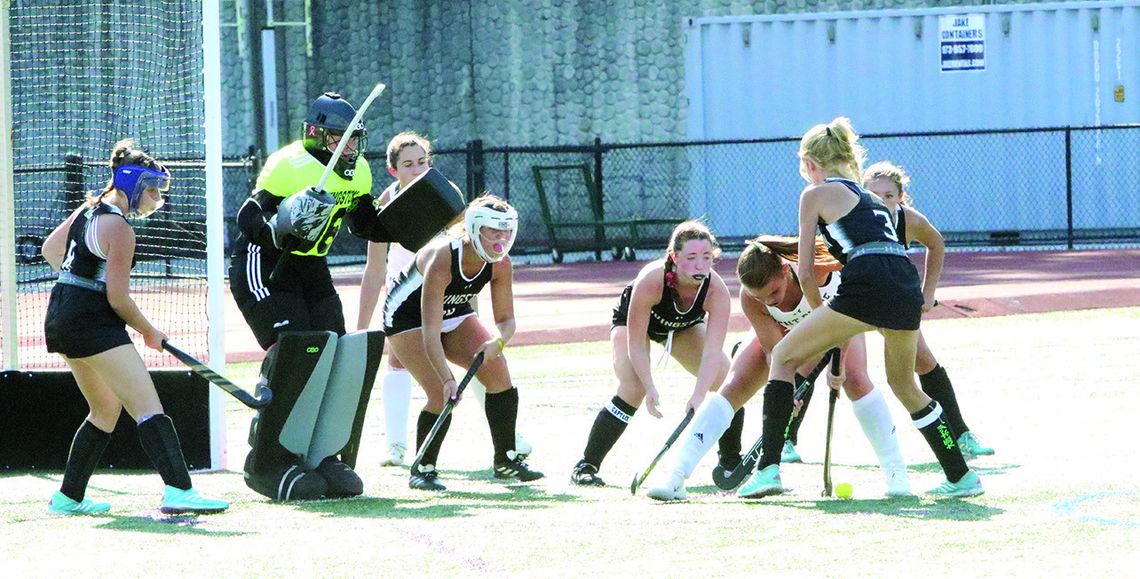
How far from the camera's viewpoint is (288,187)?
26.9ft

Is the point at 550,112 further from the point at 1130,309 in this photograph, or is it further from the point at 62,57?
the point at 1130,309

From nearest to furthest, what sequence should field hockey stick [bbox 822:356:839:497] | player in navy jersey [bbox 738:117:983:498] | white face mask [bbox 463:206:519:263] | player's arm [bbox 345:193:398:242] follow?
player in navy jersey [bbox 738:117:983:498]
field hockey stick [bbox 822:356:839:497]
white face mask [bbox 463:206:519:263]
player's arm [bbox 345:193:398:242]

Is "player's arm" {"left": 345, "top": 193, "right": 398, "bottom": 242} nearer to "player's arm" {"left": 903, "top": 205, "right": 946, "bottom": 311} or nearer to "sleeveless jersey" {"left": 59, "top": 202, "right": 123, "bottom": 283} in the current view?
"sleeveless jersey" {"left": 59, "top": 202, "right": 123, "bottom": 283}

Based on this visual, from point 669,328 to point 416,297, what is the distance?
4.18 feet

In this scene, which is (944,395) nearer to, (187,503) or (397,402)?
(397,402)

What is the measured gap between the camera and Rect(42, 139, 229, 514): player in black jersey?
7.61 m

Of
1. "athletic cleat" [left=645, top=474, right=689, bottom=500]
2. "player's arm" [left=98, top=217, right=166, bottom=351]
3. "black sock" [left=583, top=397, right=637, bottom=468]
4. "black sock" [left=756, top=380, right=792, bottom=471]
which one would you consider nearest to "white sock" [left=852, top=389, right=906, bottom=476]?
"black sock" [left=756, top=380, right=792, bottom=471]

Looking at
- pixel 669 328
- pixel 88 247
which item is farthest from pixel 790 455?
pixel 88 247

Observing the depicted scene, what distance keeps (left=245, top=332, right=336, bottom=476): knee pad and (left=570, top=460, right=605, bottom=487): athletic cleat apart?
47.9 inches

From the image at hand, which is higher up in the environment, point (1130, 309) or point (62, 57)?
point (62, 57)

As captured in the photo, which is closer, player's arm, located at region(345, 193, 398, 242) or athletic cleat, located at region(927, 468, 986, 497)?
athletic cleat, located at region(927, 468, 986, 497)

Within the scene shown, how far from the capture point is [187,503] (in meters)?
7.61

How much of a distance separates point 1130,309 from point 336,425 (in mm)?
9695

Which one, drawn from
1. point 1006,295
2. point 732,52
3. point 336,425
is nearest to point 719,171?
point 732,52
